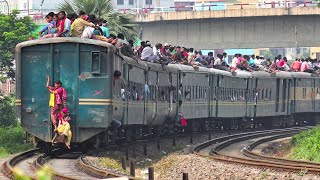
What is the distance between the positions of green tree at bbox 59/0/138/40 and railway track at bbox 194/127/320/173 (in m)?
6.88

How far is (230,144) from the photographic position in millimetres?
29469

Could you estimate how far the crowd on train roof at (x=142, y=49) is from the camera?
70.5 feet

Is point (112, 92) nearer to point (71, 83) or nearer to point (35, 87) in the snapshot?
point (71, 83)

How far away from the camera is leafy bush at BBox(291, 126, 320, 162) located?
23.5 meters

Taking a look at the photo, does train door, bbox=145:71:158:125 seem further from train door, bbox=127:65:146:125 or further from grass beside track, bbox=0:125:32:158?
grass beside track, bbox=0:125:32:158

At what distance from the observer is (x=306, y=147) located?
2562cm

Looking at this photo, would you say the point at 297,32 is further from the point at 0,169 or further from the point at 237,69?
the point at 0,169

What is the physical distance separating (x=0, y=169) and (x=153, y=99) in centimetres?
979

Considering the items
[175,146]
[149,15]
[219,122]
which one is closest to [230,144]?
[175,146]

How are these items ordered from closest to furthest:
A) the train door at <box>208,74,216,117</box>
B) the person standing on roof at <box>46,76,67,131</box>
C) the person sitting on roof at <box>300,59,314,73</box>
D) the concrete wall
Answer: the person standing on roof at <box>46,76,67,131</box>, the train door at <box>208,74,216,117</box>, the person sitting on roof at <box>300,59,314,73</box>, the concrete wall

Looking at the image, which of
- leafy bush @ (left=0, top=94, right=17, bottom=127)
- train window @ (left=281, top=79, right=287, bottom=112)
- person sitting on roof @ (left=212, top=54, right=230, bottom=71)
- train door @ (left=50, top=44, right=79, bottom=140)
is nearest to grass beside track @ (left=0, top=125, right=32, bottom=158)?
leafy bush @ (left=0, top=94, right=17, bottom=127)

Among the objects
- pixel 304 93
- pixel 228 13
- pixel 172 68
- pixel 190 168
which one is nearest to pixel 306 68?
pixel 304 93

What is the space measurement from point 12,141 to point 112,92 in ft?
34.4

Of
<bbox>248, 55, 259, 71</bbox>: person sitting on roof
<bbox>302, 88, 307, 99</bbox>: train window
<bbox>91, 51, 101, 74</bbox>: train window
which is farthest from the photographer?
<bbox>302, 88, 307, 99</bbox>: train window
